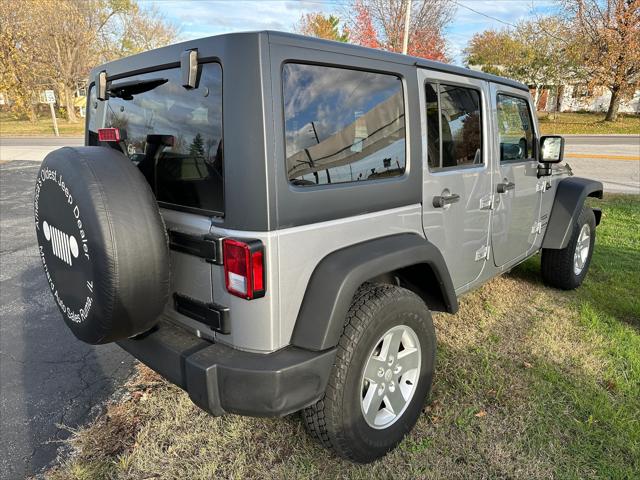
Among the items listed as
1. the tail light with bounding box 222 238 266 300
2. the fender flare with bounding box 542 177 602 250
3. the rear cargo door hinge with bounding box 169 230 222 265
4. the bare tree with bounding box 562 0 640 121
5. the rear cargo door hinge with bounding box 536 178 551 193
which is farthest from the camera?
the bare tree with bounding box 562 0 640 121

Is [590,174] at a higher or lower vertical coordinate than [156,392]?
higher

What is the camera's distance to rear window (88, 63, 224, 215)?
6.18 feet

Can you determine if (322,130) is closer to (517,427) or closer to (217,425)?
(217,425)

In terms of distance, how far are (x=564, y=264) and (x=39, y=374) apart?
14.2 feet

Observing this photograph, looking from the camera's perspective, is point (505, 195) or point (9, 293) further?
point (9, 293)

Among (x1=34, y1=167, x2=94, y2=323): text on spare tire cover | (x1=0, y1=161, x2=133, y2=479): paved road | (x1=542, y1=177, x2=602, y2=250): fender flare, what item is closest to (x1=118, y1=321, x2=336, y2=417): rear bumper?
(x1=34, y1=167, x2=94, y2=323): text on spare tire cover

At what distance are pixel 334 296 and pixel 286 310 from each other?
0.21 m

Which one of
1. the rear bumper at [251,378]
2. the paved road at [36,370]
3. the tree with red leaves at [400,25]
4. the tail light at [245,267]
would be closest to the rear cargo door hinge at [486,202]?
the rear bumper at [251,378]

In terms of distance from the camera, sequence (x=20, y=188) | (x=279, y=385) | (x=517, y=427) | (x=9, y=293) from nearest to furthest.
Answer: (x=279, y=385)
(x=517, y=427)
(x=9, y=293)
(x=20, y=188)

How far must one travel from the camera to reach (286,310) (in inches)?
74.2

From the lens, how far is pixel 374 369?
2.23 metres

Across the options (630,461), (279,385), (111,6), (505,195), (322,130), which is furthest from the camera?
(111,6)

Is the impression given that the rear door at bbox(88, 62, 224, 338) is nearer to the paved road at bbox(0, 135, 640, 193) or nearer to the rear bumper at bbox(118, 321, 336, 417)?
the rear bumper at bbox(118, 321, 336, 417)

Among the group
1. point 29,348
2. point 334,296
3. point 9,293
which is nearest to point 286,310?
point 334,296
